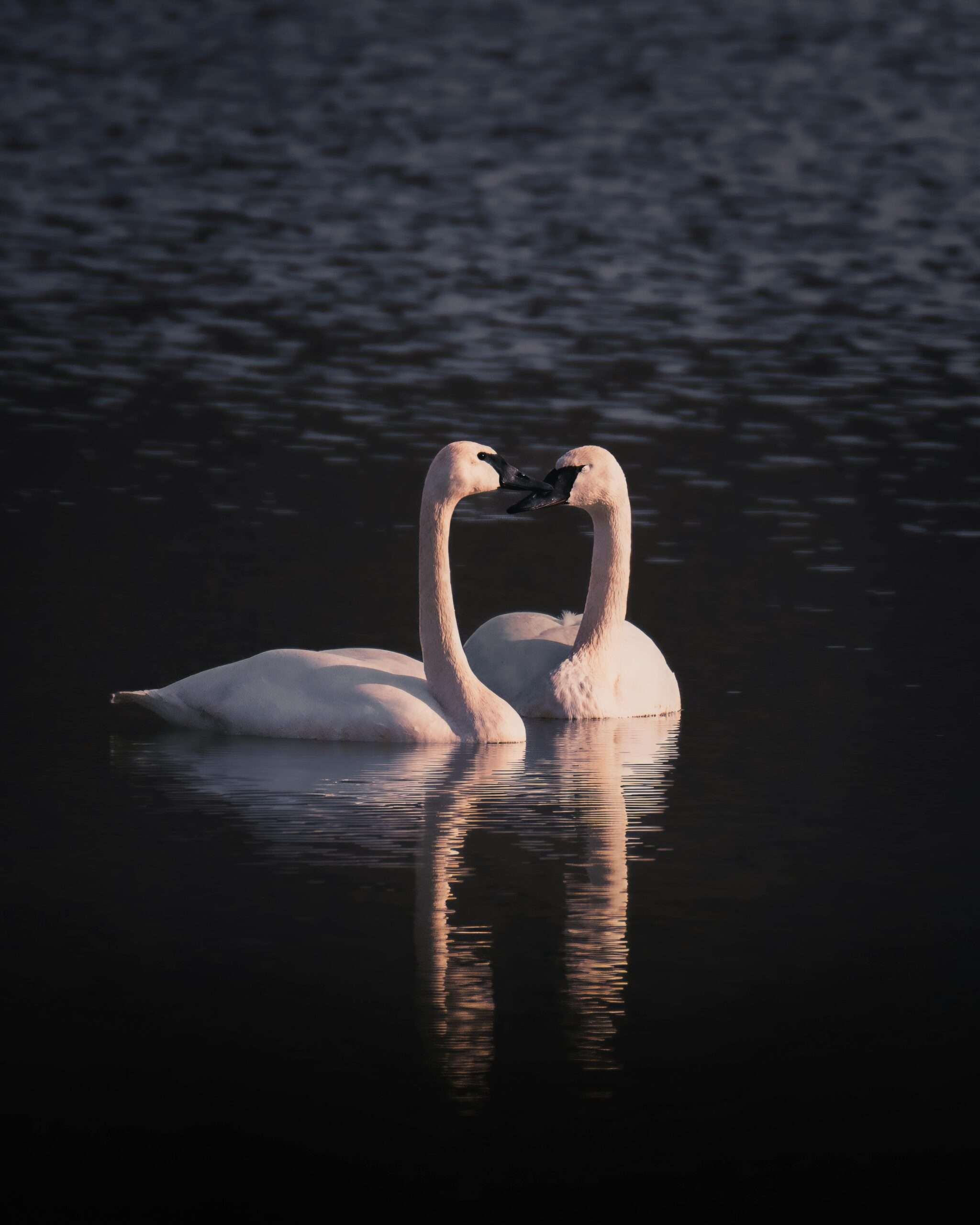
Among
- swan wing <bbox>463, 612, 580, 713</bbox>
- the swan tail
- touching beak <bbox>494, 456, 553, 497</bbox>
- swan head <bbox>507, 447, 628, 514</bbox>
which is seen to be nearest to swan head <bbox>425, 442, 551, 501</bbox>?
touching beak <bbox>494, 456, 553, 497</bbox>

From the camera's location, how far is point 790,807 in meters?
9.38

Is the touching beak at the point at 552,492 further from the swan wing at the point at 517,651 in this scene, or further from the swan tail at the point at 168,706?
the swan tail at the point at 168,706

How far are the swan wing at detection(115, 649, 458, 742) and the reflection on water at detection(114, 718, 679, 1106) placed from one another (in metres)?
0.09

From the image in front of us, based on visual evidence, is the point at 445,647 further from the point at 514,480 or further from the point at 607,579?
the point at 607,579

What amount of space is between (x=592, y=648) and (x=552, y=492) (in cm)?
77

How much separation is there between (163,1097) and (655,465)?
10924 mm

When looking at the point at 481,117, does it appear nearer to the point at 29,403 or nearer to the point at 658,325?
the point at 658,325

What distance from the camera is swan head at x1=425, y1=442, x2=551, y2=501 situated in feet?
35.9


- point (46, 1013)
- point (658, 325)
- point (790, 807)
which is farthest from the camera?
point (658, 325)

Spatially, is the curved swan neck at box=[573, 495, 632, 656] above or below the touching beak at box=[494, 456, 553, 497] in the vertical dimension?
below

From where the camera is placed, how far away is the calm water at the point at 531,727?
21.0ft

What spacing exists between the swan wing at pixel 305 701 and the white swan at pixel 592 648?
922 mm

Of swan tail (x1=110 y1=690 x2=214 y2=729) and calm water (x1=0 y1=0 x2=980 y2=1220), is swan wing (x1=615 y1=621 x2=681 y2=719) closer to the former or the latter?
calm water (x1=0 y1=0 x2=980 y2=1220)

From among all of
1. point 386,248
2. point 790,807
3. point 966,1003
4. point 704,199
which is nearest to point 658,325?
point 386,248
